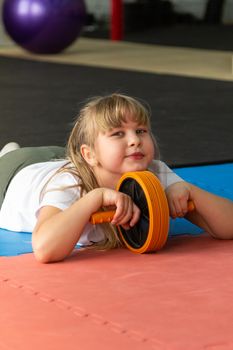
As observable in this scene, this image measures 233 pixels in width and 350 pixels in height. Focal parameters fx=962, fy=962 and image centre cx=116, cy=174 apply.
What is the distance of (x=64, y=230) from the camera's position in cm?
314

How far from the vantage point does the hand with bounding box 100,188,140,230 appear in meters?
3.16

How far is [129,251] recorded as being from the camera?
331 centimetres

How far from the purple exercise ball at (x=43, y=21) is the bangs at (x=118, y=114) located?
599cm

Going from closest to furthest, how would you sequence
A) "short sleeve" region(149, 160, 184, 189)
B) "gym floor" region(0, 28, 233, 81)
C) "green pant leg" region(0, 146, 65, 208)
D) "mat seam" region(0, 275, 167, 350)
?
"mat seam" region(0, 275, 167, 350) → "short sleeve" region(149, 160, 184, 189) → "green pant leg" region(0, 146, 65, 208) → "gym floor" region(0, 28, 233, 81)

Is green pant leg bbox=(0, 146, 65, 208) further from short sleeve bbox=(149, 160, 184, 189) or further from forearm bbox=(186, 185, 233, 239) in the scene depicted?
forearm bbox=(186, 185, 233, 239)

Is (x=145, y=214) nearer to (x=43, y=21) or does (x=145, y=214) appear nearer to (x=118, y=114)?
(x=118, y=114)

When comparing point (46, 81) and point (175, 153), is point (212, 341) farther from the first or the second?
point (46, 81)

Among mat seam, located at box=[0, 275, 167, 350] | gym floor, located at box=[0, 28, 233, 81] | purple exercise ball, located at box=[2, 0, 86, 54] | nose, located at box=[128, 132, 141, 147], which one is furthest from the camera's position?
purple exercise ball, located at box=[2, 0, 86, 54]

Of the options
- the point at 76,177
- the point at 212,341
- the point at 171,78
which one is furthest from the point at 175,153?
the point at 171,78

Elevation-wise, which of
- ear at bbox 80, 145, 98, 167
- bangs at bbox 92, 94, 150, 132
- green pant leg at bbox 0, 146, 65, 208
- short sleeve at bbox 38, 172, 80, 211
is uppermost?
bangs at bbox 92, 94, 150, 132

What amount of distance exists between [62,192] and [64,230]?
0.70ft

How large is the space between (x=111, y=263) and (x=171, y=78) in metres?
5.38

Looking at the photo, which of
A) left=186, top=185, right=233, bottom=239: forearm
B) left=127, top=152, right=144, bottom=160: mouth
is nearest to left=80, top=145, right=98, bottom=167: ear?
left=127, top=152, right=144, bottom=160: mouth

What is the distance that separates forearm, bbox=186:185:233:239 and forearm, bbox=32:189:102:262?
1.25 ft
